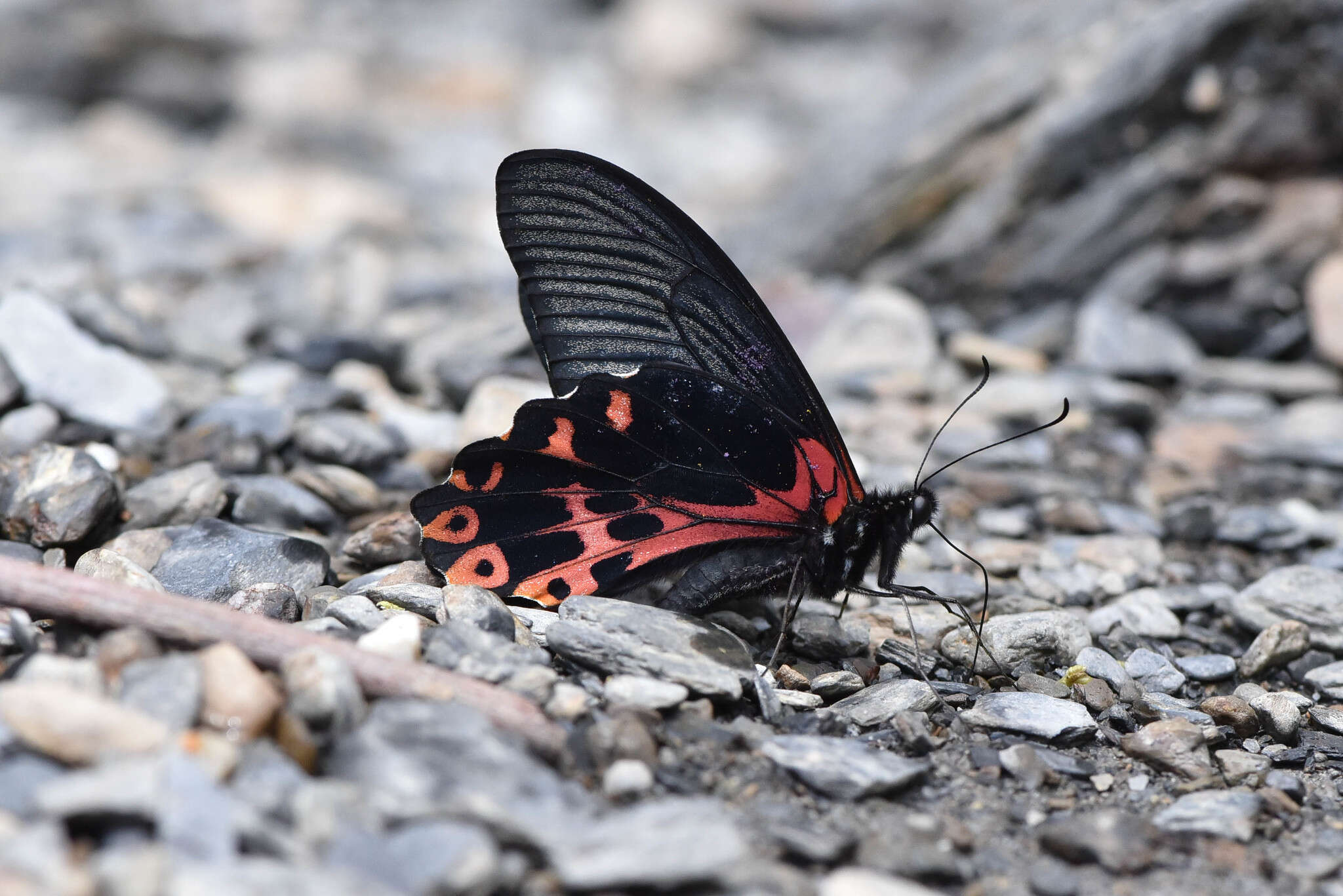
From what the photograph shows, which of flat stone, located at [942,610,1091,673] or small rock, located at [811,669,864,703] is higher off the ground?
flat stone, located at [942,610,1091,673]

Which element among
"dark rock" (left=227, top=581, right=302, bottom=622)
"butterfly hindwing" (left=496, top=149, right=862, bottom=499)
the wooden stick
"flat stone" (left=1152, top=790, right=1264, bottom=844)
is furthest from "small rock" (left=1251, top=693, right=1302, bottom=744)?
"dark rock" (left=227, top=581, right=302, bottom=622)

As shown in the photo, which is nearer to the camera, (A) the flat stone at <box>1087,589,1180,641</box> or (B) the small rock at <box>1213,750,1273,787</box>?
(B) the small rock at <box>1213,750,1273,787</box>

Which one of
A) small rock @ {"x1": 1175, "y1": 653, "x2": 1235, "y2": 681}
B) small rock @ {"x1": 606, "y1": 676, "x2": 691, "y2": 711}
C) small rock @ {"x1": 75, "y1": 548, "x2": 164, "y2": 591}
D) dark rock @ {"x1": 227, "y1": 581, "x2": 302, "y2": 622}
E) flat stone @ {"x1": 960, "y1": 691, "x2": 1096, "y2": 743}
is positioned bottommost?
small rock @ {"x1": 75, "y1": 548, "x2": 164, "y2": 591}

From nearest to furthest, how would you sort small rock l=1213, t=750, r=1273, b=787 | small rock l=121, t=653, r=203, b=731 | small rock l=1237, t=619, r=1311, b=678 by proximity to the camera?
small rock l=121, t=653, r=203, b=731 < small rock l=1213, t=750, r=1273, b=787 < small rock l=1237, t=619, r=1311, b=678

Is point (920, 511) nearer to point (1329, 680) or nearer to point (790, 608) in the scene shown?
point (790, 608)

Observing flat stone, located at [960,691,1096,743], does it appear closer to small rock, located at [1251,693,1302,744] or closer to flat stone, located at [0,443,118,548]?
small rock, located at [1251,693,1302,744]

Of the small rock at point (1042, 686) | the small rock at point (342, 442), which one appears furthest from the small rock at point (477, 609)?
the small rock at point (1042, 686)

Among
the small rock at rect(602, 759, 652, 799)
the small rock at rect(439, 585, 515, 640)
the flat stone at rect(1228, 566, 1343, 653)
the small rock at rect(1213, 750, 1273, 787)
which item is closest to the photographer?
the small rock at rect(602, 759, 652, 799)
